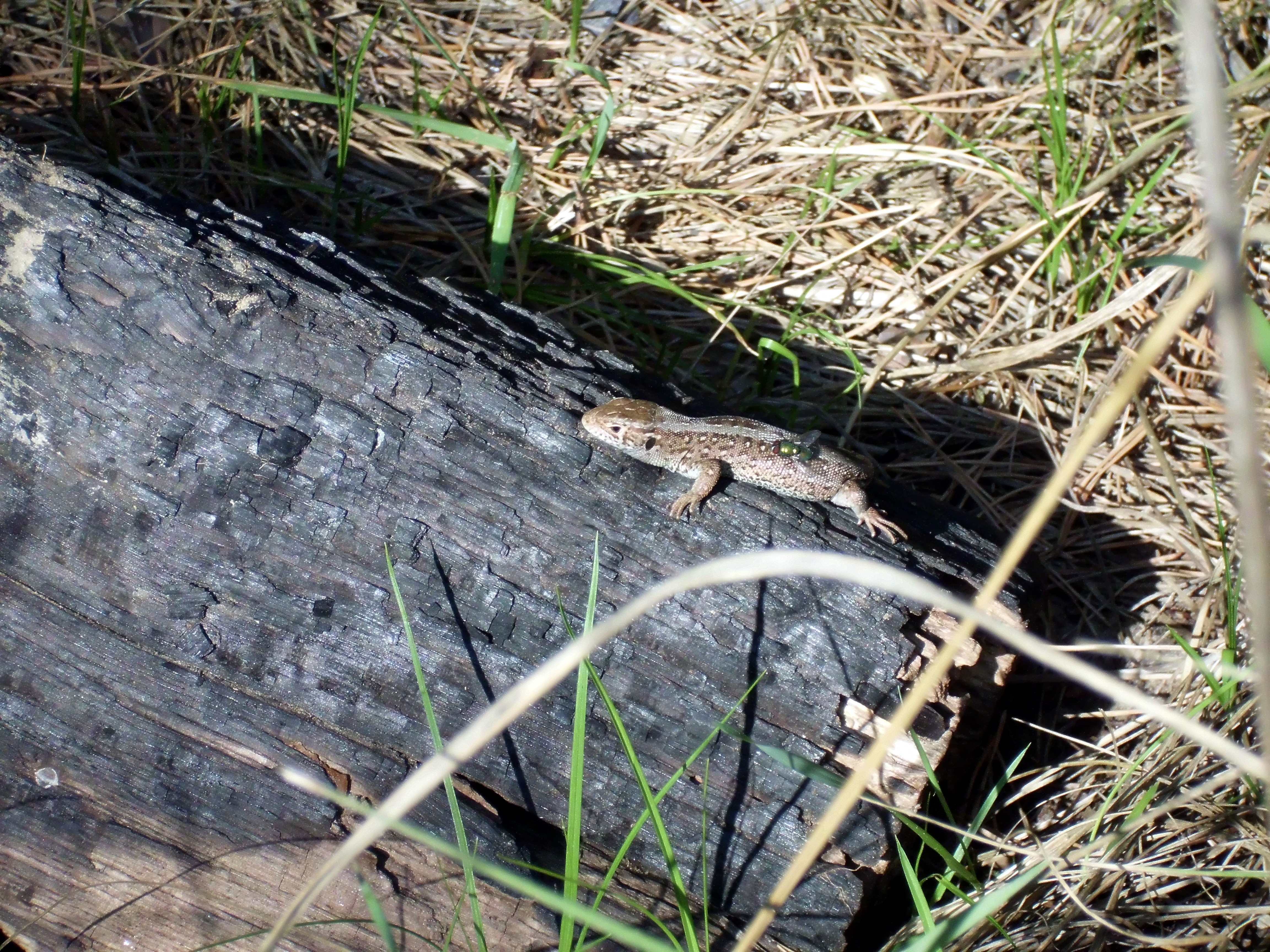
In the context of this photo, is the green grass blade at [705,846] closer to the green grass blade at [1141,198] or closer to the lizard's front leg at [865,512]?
the lizard's front leg at [865,512]

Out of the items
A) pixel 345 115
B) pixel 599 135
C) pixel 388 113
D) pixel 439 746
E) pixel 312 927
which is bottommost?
pixel 312 927

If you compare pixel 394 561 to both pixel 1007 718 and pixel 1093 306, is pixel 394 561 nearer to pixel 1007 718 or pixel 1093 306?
pixel 1007 718

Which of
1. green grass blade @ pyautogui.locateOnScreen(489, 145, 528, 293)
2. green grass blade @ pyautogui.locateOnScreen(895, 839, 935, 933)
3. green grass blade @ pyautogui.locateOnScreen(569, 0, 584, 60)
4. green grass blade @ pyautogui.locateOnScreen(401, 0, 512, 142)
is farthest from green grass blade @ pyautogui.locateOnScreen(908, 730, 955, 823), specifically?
green grass blade @ pyautogui.locateOnScreen(569, 0, 584, 60)

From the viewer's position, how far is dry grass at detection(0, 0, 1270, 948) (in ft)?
13.9

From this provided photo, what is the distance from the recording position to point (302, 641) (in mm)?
2861

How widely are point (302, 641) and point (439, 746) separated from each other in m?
0.65

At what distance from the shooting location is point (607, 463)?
316cm

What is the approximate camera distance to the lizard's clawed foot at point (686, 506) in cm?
311

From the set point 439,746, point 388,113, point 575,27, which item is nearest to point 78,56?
point 388,113

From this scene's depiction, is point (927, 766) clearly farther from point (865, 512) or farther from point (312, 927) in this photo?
point (312, 927)

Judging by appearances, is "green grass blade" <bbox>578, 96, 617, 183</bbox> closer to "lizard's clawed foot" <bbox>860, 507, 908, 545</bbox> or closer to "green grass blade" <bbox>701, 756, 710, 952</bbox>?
"lizard's clawed foot" <bbox>860, 507, 908, 545</bbox>

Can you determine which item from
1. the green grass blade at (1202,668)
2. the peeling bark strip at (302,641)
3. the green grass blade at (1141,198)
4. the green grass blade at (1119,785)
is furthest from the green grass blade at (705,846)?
the green grass blade at (1141,198)

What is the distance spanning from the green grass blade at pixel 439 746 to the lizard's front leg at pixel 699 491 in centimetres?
98

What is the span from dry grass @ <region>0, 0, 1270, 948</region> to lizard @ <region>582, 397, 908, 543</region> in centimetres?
85
